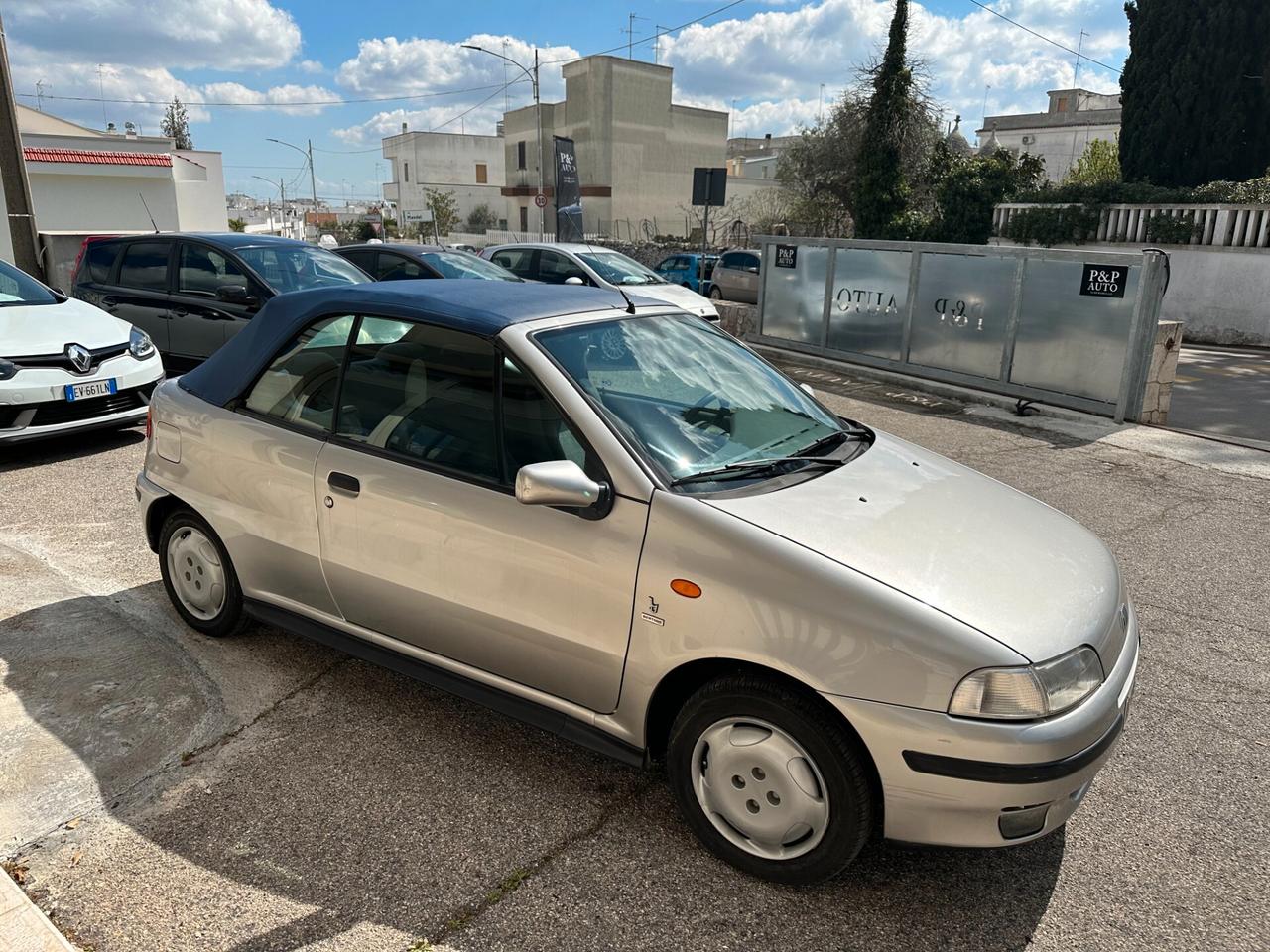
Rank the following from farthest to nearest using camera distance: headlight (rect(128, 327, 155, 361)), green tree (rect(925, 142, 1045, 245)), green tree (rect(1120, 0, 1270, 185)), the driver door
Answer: green tree (rect(925, 142, 1045, 245))
green tree (rect(1120, 0, 1270, 185))
headlight (rect(128, 327, 155, 361))
the driver door

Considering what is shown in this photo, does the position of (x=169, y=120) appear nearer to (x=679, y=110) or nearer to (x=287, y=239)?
(x=679, y=110)

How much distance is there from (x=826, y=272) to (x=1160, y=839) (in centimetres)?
1029

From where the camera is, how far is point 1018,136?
57031 millimetres

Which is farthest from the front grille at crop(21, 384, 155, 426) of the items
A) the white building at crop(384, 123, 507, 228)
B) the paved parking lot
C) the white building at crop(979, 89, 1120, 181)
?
the white building at crop(384, 123, 507, 228)

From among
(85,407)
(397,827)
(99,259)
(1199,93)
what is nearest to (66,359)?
(85,407)

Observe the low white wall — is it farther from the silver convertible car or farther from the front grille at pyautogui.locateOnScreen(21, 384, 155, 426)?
the silver convertible car

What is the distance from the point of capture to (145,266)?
30.0 ft

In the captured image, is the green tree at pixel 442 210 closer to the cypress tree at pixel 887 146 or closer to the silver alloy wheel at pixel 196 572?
the cypress tree at pixel 887 146

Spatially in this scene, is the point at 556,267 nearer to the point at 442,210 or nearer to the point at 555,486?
the point at 555,486

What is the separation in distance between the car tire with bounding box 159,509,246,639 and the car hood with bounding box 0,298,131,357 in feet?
11.5

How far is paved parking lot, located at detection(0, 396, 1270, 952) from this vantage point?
8.21ft

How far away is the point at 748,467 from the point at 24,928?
2.37 m

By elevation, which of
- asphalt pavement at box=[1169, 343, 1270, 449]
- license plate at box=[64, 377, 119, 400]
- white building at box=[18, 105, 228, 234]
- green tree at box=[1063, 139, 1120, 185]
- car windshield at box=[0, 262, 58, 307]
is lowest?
asphalt pavement at box=[1169, 343, 1270, 449]

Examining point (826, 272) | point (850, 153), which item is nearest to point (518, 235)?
point (850, 153)
